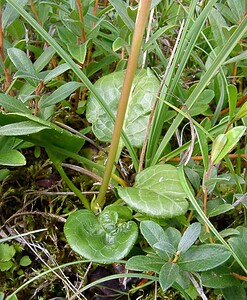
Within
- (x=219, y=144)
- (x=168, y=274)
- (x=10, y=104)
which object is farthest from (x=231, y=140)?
(x=10, y=104)

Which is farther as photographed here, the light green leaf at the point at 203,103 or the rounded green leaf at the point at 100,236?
the light green leaf at the point at 203,103

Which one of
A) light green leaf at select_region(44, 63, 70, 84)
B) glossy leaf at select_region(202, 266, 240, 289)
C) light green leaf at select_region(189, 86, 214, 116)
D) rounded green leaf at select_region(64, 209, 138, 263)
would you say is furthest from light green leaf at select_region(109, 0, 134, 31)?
glossy leaf at select_region(202, 266, 240, 289)

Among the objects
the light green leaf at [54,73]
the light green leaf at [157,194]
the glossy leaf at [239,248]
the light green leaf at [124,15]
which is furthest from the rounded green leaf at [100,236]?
the light green leaf at [124,15]

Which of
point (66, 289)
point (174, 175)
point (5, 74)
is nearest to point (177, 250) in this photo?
point (174, 175)

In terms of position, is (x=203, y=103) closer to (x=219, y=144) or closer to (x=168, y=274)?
(x=219, y=144)

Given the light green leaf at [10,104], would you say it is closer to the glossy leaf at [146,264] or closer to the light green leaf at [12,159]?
the light green leaf at [12,159]

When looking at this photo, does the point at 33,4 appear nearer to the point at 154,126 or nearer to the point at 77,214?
the point at 154,126
